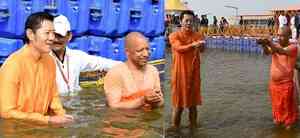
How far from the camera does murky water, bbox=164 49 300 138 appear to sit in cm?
748

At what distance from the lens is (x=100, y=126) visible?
160 inches

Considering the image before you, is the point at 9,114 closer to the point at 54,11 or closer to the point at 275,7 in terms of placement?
the point at 54,11

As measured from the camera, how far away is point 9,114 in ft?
11.7

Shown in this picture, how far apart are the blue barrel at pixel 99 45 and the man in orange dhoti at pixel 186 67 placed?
153cm

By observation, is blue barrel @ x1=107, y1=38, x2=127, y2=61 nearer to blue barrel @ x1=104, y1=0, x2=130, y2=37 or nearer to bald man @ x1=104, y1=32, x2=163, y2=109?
blue barrel @ x1=104, y1=0, x2=130, y2=37

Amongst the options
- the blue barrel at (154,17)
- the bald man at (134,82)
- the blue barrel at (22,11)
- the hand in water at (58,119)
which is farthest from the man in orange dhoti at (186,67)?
the hand in water at (58,119)

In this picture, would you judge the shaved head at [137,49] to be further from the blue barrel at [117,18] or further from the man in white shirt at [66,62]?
the blue barrel at [117,18]

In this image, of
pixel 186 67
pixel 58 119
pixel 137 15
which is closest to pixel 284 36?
pixel 186 67

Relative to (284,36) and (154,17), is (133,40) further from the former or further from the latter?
(154,17)

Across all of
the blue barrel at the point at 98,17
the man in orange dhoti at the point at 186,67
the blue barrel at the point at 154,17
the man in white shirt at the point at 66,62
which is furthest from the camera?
the blue barrel at the point at 154,17

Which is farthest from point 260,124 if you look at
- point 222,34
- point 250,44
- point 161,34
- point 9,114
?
point 222,34

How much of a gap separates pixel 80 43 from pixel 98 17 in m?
0.46

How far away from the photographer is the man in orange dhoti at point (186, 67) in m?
7.06

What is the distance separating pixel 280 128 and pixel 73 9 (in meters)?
3.16
